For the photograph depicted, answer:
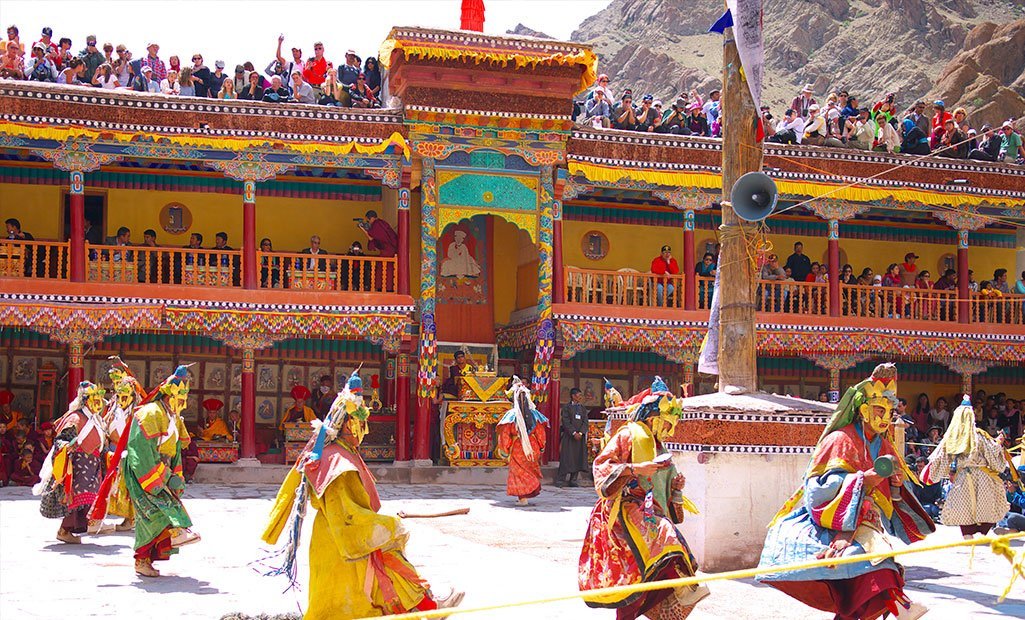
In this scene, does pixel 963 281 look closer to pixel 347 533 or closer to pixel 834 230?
pixel 834 230

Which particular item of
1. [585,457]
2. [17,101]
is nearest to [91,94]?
[17,101]

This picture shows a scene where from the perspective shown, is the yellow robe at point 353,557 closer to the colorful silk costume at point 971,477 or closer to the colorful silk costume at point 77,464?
the colorful silk costume at point 77,464

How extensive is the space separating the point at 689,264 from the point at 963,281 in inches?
214

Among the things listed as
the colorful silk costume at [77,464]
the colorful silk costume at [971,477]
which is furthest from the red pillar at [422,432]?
the colorful silk costume at [971,477]

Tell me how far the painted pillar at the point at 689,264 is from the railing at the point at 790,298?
120cm

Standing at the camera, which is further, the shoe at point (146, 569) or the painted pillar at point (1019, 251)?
the painted pillar at point (1019, 251)

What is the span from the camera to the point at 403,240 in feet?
66.7

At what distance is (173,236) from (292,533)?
1537 centimetres

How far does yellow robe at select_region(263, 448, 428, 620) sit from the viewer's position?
279 inches

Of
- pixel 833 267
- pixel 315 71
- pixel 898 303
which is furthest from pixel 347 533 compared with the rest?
pixel 898 303

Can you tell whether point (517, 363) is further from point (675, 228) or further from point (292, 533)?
point (292, 533)

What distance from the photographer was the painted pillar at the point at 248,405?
19516 mm

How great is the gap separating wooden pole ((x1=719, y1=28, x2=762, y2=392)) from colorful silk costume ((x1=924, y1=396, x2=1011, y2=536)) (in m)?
3.56

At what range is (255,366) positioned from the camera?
21875 mm
